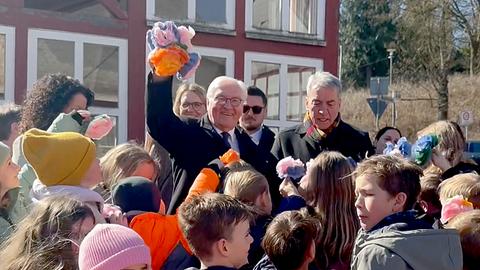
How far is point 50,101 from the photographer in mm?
4453

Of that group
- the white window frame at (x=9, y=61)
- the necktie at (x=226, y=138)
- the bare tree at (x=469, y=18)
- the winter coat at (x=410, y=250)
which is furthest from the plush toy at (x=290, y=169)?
the bare tree at (x=469, y=18)

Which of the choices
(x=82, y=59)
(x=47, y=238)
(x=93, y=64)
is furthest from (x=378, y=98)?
(x=47, y=238)

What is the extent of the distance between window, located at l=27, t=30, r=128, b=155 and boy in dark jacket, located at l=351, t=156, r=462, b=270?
44.0 ft

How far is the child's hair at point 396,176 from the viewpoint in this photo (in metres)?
3.27

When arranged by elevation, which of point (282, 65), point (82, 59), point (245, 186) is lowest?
point (245, 186)

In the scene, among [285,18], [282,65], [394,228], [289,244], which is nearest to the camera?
[394,228]

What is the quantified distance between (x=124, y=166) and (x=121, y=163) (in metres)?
0.03

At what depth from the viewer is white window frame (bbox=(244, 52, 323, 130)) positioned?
18.7m

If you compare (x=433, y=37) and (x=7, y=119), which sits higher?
(x=433, y=37)

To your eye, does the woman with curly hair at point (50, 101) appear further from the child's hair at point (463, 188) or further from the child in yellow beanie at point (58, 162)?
the child's hair at point (463, 188)

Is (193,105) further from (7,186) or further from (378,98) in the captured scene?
(378,98)

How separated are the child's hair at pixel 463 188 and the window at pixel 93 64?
1279 centimetres

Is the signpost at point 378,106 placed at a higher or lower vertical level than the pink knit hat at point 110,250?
higher

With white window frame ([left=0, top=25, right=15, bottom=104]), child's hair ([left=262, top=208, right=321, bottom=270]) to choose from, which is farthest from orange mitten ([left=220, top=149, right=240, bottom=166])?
white window frame ([left=0, top=25, right=15, bottom=104])
